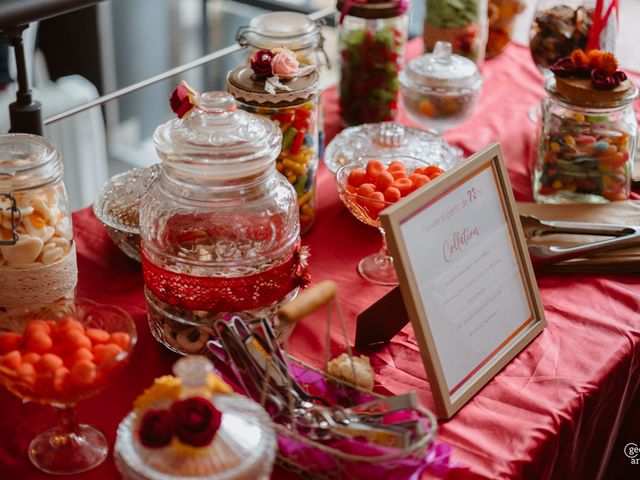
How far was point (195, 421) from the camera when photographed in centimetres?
62

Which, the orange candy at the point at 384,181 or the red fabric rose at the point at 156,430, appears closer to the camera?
the red fabric rose at the point at 156,430

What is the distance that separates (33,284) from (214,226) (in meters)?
0.21

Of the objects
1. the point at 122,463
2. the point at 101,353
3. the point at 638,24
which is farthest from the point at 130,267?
the point at 638,24

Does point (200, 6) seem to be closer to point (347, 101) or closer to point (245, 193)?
point (347, 101)

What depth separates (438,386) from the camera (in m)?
0.85

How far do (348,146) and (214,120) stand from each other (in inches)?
21.0

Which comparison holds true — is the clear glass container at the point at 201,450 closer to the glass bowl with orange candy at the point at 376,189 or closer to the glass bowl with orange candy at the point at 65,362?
the glass bowl with orange candy at the point at 65,362

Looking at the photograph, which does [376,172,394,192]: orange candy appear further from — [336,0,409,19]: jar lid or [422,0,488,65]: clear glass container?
[422,0,488,65]: clear glass container

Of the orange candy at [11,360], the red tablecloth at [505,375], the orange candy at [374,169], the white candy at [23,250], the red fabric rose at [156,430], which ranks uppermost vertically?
the red fabric rose at [156,430]

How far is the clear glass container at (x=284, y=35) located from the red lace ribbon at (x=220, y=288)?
460 mm

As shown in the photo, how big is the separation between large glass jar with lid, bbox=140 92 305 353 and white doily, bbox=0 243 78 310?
10 cm

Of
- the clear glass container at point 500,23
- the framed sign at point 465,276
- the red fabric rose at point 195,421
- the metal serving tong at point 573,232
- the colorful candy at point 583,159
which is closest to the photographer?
the red fabric rose at point 195,421

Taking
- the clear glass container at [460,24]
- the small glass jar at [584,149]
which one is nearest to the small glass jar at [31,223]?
the small glass jar at [584,149]

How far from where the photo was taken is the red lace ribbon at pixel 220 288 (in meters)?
0.88
